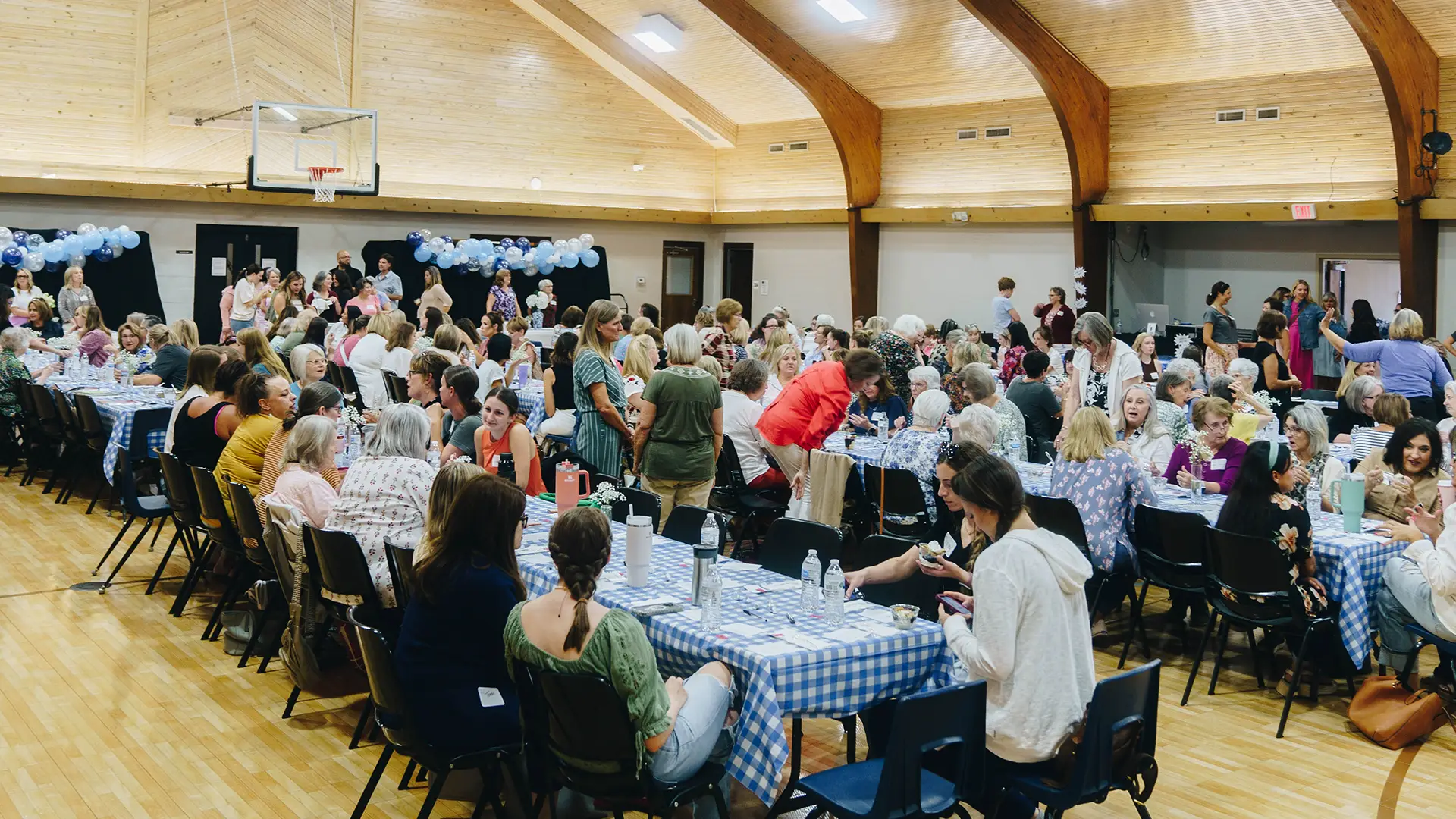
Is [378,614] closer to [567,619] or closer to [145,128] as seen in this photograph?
[567,619]

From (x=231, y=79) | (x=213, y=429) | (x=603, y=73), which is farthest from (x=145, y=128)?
(x=213, y=429)

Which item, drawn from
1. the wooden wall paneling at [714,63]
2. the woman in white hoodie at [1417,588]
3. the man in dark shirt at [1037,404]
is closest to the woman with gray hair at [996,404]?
the man in dark shirt at [1037,404]

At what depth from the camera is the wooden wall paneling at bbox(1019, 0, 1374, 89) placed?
12.7 meters

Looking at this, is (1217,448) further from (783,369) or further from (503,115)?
(503,115)

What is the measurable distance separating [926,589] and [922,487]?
2.20 meters

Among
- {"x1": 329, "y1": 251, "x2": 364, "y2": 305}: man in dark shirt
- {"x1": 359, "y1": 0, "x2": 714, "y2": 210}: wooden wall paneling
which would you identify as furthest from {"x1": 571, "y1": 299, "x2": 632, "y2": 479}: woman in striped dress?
{"x1": 359, "y1": 0, "x2": 714, "y2": 210}: wooden wall paneling

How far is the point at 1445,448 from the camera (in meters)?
6.46

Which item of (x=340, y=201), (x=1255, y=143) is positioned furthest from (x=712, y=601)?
(x=340, y=201)

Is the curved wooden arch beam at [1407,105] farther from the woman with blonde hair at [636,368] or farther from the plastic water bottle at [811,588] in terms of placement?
the plastic water bottle at [811,588]

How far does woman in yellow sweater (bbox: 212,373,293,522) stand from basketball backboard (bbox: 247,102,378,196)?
370 inches

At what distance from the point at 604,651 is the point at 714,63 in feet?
51.1

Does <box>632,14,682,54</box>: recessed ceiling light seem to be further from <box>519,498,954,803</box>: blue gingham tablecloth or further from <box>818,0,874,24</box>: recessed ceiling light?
<box>519,498,954,803</box>: blue gingham tablecloth

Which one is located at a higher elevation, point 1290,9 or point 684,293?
point 1290,9

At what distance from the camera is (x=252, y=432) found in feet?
20.6
